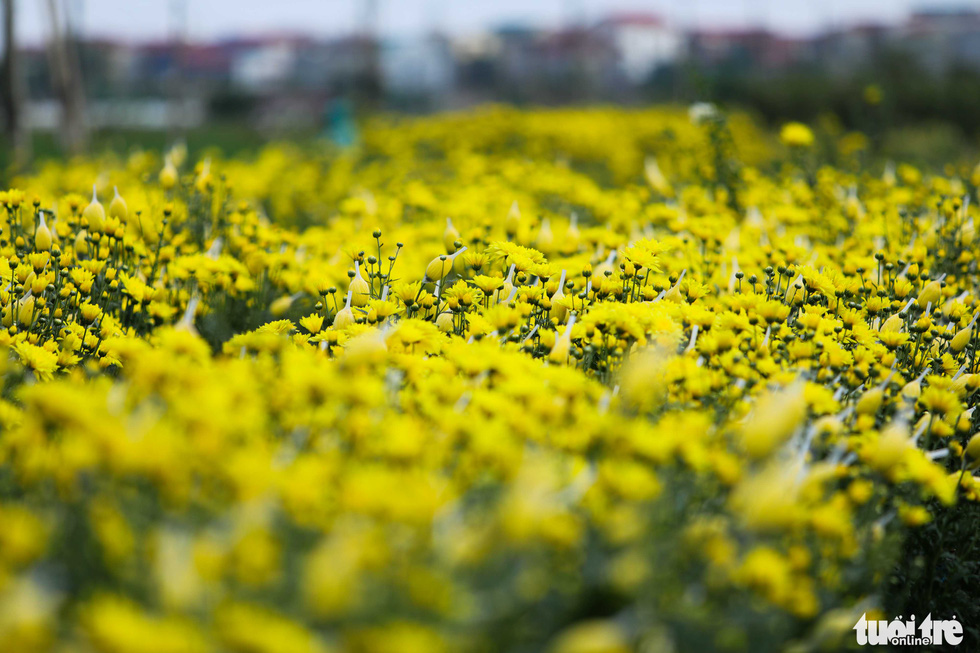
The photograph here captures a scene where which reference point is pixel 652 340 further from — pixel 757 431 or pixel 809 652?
pixel 809 652

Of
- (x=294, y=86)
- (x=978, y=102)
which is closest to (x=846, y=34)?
(x=294, y=86)

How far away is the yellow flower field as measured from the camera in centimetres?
123

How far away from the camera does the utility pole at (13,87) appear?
Result: 737 cm

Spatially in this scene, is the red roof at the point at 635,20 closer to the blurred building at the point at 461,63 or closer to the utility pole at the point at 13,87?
the blurred building at the point at 461,63

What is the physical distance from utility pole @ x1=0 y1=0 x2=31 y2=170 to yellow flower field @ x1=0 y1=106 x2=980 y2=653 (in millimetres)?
4937

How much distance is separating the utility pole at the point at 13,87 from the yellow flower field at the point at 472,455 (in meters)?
4.94

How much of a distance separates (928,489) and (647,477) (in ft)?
2.83
